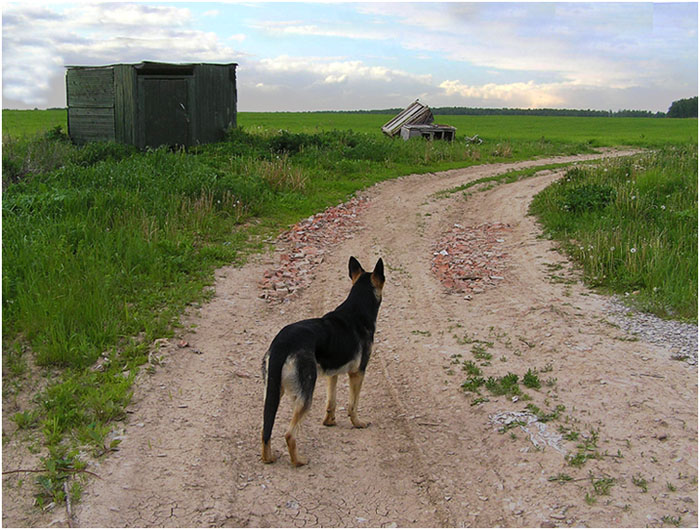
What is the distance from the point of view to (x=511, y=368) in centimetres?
680

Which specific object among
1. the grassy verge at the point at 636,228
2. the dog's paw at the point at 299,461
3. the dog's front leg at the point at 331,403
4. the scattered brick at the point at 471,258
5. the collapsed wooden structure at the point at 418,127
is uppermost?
the collapsed wooden structure at the point at 418,127

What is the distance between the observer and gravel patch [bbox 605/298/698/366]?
684cm

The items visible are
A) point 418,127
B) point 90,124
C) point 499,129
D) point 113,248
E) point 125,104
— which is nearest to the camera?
point 113,248

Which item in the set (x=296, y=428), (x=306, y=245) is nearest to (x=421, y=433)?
(x=296, y=428)

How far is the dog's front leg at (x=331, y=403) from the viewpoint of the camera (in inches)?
220

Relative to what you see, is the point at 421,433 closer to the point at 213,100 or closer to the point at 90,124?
the point at 213,100

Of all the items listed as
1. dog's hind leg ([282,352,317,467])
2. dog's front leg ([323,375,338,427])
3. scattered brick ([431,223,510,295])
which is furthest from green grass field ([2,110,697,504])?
scattered brick ([431,223,510,295])

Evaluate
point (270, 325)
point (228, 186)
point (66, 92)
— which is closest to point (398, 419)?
point (270, 325)

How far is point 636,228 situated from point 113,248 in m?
9.21

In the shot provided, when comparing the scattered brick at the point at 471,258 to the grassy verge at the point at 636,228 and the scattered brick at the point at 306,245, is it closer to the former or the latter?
the grassy verge at the point at 636,228

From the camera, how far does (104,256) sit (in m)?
8.92

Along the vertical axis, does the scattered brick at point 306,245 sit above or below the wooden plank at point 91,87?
below

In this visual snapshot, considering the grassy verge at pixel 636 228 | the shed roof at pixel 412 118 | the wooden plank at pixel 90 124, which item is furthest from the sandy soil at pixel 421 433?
the shed roof at pixel 412 118

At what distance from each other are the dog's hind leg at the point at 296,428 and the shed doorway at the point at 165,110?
19.0 meters
